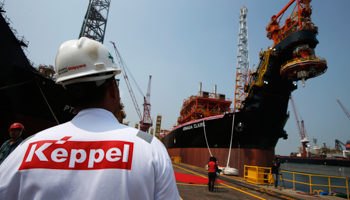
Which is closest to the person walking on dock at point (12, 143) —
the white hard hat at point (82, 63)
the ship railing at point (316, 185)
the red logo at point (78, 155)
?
the white hard hat at point (82, 63)

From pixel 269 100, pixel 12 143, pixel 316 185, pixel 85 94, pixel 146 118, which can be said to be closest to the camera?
pixel 85 94

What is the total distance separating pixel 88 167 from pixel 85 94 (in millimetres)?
618

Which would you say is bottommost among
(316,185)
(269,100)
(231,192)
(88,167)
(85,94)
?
(231,192)

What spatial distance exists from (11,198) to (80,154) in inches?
17.3

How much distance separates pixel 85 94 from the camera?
4.67 feet

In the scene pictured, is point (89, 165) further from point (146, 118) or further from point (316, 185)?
point (146, 118)

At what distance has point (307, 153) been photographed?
76.0m

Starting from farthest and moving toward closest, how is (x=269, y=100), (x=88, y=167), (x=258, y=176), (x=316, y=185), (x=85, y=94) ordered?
(x=269, y=100) < (x=258, y=176) < (x=316, y=185) < (x=85, y=94) < (x=88, y=167)

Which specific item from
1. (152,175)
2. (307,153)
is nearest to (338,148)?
(307,153)

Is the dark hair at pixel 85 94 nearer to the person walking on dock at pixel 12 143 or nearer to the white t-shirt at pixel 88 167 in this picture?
the white t-shirt at pixel 88 167

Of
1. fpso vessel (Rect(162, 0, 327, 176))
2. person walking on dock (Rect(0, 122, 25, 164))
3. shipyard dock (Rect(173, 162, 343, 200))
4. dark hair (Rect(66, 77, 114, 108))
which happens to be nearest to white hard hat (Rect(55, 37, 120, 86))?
dark hair (Rect(66, 77, 114, 108))

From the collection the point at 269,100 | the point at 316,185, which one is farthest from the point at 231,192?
the point at 269,100

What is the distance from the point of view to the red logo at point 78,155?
1.02 meters

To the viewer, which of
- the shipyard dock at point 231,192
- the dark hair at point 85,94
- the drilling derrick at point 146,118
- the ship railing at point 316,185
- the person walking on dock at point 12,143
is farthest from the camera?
the drilling derrick at point 146,118
